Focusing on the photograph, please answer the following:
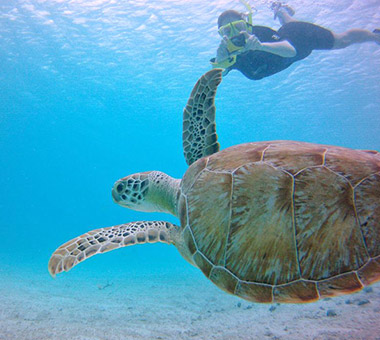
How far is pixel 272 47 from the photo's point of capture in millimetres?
7328

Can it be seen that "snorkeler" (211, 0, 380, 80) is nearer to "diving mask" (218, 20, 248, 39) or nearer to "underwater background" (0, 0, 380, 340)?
"diving mask" (218, 20, 248, 39)

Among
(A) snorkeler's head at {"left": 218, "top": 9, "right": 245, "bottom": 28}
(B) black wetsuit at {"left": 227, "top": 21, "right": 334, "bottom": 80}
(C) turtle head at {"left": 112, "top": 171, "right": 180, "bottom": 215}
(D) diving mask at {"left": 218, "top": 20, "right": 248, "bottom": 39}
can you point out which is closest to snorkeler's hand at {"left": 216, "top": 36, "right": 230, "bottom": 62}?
(D) diving mask at {"left": 218, "top": 20, "right": 248, "bottom": 39}

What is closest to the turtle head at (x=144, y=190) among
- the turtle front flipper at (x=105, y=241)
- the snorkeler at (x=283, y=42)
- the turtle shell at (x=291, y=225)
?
the turtle front flipper at (x=105, y=241)

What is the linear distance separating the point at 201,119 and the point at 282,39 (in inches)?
279

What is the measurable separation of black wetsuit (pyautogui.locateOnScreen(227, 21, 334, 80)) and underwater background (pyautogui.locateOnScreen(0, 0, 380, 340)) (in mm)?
5812

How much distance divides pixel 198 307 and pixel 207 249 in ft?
14.3

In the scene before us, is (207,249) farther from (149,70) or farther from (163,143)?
(163,143)

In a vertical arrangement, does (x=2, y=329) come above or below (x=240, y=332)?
above

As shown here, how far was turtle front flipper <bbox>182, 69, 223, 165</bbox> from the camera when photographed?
3195 mm

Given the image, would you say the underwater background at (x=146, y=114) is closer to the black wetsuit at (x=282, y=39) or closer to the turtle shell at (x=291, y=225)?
the turtle shell at (x=291, y=225)

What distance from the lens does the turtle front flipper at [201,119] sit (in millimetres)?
3195

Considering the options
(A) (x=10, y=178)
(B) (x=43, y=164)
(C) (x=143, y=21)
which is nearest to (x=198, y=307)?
(C) (x=143, y=21)

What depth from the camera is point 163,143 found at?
57.9 metres

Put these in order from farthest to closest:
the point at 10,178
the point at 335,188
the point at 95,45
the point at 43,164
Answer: the point at 10,178 → the point at 43,164 → the point at 95,45 → the point at 335,188
